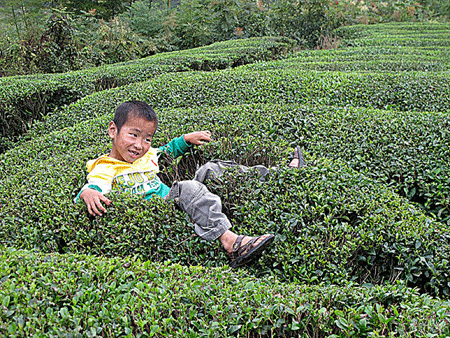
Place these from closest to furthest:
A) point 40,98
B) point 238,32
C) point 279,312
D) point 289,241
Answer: point 279,312 < point 289,241 < point 40,98 < point 238,32

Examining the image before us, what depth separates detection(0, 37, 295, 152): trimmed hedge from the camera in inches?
293

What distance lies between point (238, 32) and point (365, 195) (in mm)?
11528

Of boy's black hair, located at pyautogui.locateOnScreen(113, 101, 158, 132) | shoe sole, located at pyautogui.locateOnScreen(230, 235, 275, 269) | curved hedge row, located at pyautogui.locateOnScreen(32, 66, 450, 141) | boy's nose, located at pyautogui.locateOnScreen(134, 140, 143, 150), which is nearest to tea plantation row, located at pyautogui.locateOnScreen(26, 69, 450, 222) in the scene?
curved hedge row, located at pyautogui.locateOnScreen(32, 66, 450, 141)

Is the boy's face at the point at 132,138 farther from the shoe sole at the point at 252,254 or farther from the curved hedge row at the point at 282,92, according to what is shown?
the curved hedge row at the point at 282,92

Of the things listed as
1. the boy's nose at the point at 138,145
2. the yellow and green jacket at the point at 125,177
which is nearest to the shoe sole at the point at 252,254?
the yellow and green jacket at the point at 125,177

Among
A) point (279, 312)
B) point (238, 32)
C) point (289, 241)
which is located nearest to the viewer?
point (279, 312)

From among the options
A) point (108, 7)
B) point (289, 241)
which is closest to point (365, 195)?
point (289, 241)

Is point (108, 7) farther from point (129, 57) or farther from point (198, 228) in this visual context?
point (198, 228)

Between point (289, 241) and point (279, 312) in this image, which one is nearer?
point (279, 312)

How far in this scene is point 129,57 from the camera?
12742 millimetres

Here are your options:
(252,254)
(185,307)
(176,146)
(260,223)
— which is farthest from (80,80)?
(185,307)

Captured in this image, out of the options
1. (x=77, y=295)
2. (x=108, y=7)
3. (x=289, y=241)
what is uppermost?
(x=108, y=7)

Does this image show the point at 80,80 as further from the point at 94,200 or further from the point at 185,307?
the point at 185,307

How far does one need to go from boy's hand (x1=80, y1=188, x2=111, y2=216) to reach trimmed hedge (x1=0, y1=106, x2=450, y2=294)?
8 centimetres
